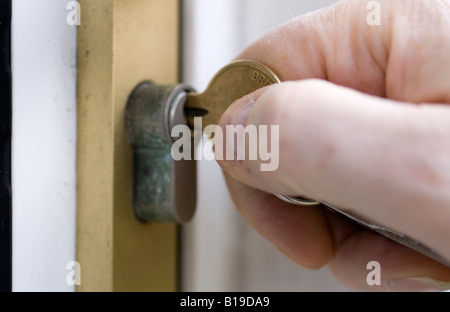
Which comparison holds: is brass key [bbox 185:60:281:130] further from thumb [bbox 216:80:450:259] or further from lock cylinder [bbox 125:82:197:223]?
thumb [bbox 216:80:450:259]

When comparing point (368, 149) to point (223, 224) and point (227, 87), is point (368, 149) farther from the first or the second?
point (223, 224)

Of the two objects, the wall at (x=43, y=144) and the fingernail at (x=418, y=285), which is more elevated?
the wall at (x=43, y=144)

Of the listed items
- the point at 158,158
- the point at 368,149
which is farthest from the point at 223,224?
the point at 368,149

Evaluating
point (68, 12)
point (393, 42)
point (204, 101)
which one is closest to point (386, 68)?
point (393, 42)

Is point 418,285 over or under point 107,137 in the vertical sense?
under

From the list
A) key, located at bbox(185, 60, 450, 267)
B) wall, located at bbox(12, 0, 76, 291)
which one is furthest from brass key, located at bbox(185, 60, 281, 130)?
wall, located at bbox(12, 0, 76, 291)

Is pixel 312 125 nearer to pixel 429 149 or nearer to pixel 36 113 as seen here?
pixel 429 149

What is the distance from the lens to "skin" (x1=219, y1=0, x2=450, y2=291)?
0.23m

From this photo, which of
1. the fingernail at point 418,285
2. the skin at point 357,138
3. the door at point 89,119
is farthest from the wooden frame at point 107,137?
the fingernail at point 418,285

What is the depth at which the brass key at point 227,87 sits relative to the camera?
0.39 m

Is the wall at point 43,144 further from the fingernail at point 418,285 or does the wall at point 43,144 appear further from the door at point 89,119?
the fingernail at point 418,285

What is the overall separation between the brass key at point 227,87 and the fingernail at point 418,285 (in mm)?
223

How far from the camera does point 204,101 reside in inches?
16.6

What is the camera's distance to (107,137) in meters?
0.40
